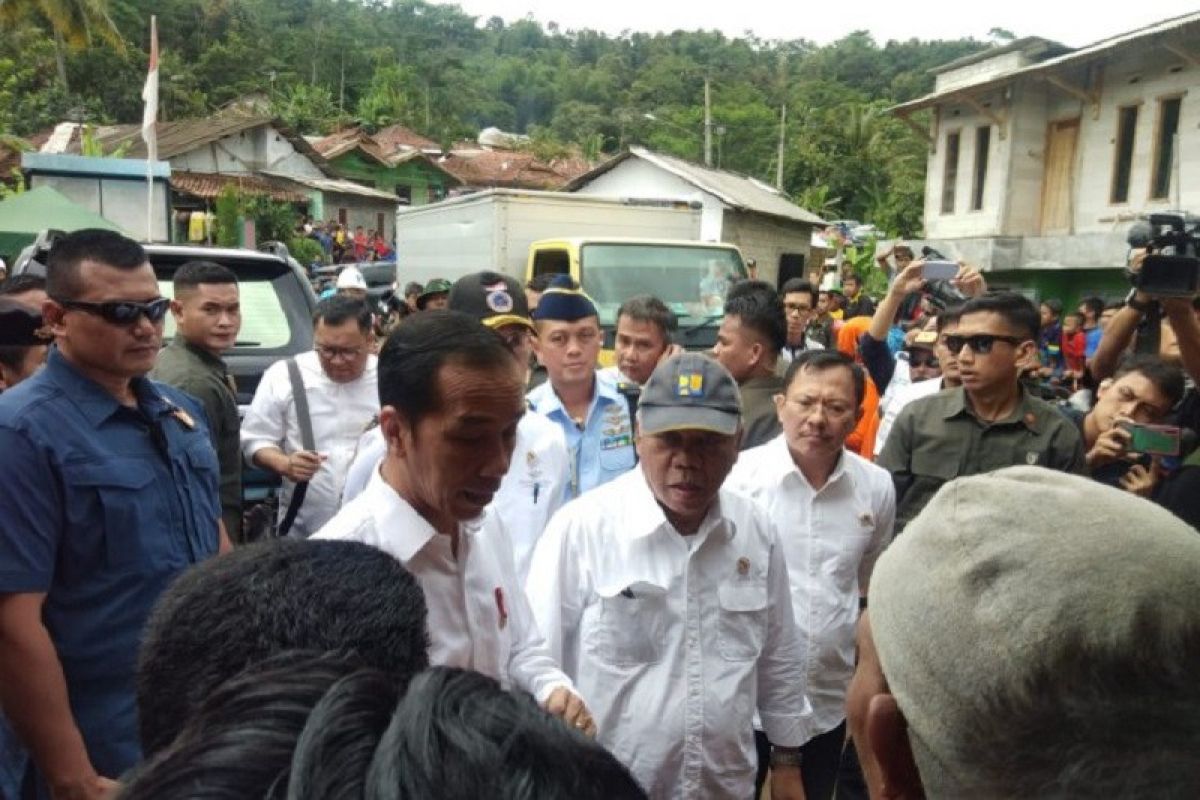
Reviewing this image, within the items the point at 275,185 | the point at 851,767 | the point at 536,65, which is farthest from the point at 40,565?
the point at 536,65

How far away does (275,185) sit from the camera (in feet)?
113

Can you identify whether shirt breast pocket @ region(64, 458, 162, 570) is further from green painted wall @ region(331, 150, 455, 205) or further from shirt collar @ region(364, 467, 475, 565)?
green painted wall @ region(331, 150, 455, 205)

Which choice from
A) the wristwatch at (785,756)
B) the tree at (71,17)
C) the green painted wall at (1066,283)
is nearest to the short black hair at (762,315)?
the wristwatch at (785,756)

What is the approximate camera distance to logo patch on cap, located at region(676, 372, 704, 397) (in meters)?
2.44

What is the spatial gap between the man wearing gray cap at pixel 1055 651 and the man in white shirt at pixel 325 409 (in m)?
3.40

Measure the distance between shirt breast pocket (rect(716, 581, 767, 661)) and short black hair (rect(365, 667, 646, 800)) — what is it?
160 centimetres

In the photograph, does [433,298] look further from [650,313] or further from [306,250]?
[306,250]

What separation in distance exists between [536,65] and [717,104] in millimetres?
39636

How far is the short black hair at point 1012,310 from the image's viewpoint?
11.2 ft

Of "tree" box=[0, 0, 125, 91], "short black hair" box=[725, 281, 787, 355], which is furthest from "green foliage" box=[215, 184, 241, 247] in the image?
"short black hair" box=[725, 281, 787, 355]

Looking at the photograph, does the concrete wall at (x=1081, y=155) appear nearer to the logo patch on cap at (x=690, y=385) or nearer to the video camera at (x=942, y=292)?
the video camera at (x=942, y=292)

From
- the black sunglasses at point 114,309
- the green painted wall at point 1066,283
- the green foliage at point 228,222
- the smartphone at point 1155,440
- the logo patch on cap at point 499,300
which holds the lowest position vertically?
the smartphone at point 1155,440

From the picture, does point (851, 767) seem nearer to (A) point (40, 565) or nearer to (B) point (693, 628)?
(B) point (693, 628)

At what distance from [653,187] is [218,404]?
75.5 ft
